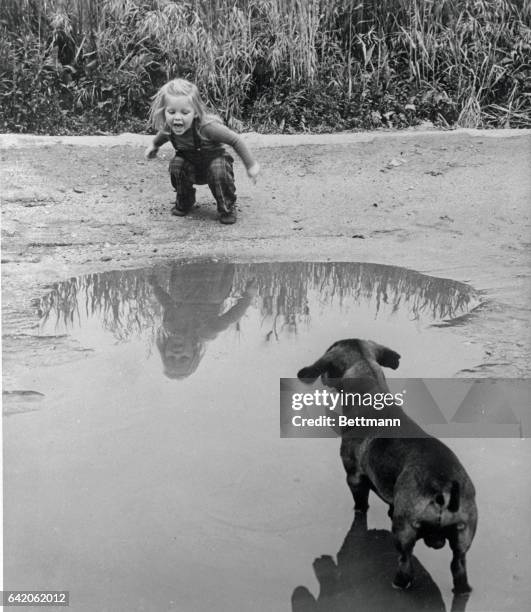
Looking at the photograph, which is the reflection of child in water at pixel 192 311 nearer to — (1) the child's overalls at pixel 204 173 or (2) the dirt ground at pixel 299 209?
(2) the dirt ground at pixel 299 209

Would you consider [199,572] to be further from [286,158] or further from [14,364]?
[286,158]

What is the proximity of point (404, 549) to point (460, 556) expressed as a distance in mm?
155

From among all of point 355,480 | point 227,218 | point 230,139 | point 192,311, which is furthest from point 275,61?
point 355,480

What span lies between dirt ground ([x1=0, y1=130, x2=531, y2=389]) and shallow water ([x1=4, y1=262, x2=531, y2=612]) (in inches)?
19.0

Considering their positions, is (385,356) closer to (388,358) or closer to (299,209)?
(388,358)

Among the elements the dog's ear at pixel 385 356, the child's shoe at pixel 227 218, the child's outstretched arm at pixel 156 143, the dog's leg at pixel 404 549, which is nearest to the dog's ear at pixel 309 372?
the dog's ear at pixel 385 356

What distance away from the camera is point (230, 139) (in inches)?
202

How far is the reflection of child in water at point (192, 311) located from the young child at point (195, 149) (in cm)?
64

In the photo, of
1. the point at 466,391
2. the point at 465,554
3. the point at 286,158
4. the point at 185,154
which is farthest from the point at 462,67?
the point at 465,554

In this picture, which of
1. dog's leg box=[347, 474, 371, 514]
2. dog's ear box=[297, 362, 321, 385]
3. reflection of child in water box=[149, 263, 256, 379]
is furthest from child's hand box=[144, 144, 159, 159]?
dog's leg box=[347, 474, 371, 514]

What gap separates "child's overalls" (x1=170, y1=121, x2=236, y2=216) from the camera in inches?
206

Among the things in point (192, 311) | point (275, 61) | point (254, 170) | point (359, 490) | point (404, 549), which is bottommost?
point (404, 549)

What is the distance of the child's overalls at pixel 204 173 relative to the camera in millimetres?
5234

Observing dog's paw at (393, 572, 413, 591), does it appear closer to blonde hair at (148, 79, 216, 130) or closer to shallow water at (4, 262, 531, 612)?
shallow water at (4, 262, 531, 612)
